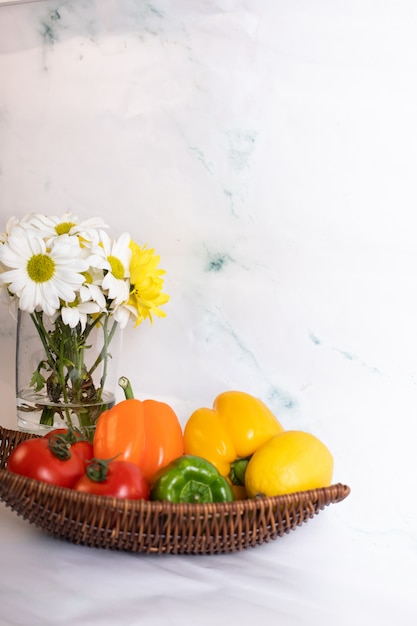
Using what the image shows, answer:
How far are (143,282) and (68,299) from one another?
0.14 metres

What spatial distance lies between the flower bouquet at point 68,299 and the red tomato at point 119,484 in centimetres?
25

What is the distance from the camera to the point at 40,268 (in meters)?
1.05

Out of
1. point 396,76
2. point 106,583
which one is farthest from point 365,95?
point 106,583

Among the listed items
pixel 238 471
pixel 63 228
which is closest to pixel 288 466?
pixel 238 471

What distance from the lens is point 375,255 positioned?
1.16 m

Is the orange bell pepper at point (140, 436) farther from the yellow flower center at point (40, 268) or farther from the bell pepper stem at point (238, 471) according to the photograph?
the yellow flower center at point (40, 268)

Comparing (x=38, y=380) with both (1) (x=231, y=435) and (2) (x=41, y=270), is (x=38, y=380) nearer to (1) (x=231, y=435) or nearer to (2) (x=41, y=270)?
(2) (x=41, y=270)

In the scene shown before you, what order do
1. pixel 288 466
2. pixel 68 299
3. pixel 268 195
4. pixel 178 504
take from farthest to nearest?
pixel 268 195 → pixel 68 299 → pixel 288 466 → pixel 178 504

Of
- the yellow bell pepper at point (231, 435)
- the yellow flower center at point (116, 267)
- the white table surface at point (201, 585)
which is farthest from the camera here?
the yellow flower center at point (116, 267)

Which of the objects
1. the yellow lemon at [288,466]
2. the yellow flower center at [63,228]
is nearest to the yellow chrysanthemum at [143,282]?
the yellow flower center at [63,228]

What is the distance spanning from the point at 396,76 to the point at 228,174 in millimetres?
320

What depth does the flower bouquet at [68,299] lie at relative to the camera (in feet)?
3.46

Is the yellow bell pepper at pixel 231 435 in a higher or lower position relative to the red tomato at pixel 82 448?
higher

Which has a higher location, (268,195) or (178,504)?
(268,195)
